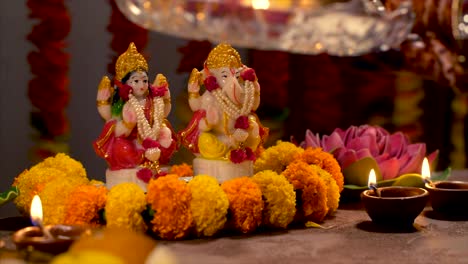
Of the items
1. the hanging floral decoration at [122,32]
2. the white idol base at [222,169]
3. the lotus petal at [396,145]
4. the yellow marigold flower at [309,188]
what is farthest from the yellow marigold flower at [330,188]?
the hanging floral decoration at [122,32]

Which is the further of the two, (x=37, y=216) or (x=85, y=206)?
(x=85, y=206)

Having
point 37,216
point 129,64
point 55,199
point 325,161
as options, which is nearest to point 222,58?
point 129,64

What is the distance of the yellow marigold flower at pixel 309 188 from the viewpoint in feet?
4.08

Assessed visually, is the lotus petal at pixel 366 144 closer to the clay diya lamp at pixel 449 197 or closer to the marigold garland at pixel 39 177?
the clay diya lamp at pixel 449 197

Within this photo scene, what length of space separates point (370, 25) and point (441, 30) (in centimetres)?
65

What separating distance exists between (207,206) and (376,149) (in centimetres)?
47

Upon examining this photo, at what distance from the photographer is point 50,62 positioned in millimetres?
2225

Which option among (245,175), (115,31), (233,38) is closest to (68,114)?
(115,31)

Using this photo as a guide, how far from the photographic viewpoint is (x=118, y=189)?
1133 mm

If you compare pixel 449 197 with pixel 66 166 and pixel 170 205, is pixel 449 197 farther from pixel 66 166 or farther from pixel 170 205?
pixel 66 166

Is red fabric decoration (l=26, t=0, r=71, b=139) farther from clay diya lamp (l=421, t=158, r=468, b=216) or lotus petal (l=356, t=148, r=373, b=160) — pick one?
clay diya lamp (l=421, t=158, r=468, b=216)

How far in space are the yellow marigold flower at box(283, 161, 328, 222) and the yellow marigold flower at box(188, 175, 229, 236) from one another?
0.15 m

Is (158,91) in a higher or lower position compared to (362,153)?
higher

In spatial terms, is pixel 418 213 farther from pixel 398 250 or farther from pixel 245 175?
pixel 245 175
